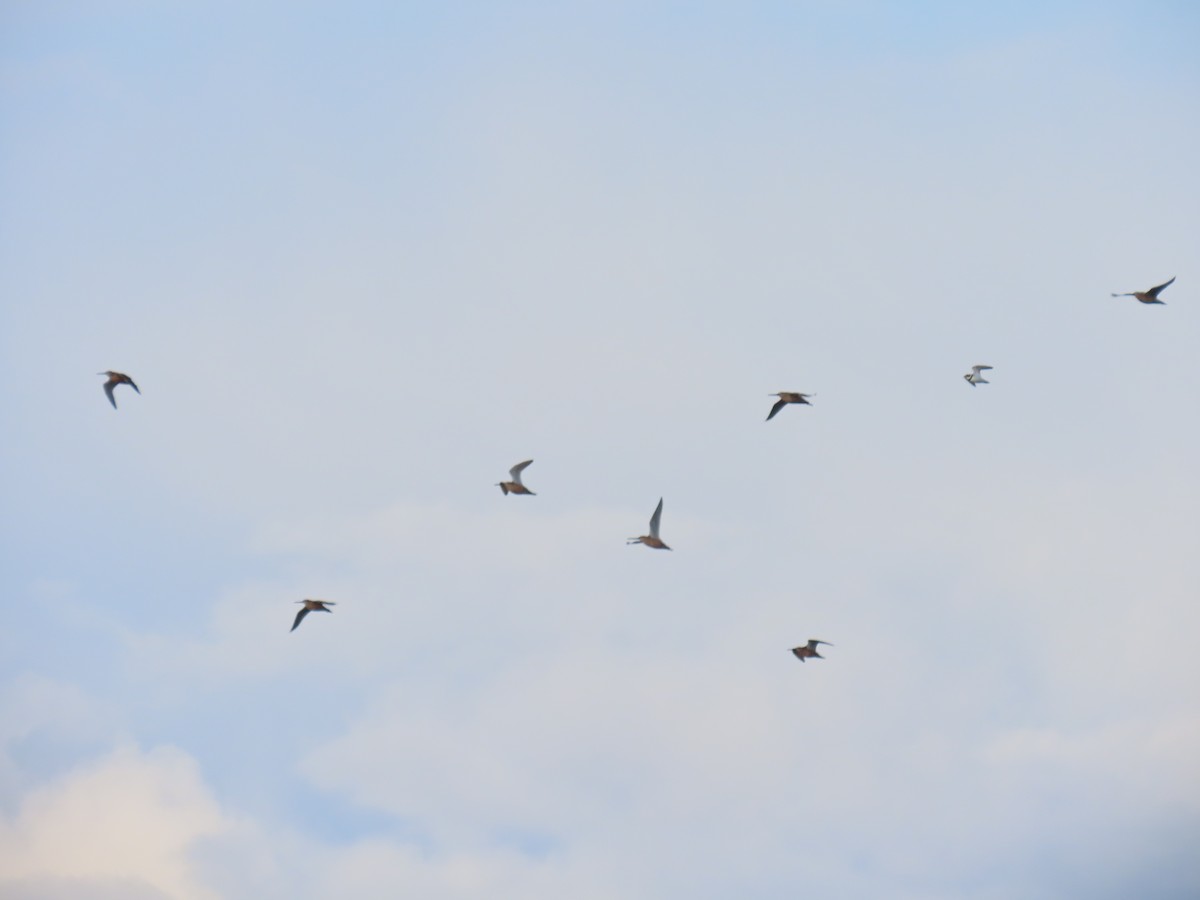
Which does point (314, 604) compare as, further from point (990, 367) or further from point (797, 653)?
point (990, 367)

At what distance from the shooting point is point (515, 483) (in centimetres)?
9025

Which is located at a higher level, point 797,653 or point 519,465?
point 519,465

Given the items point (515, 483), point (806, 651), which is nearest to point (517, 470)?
point (515, 483)

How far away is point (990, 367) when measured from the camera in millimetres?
95250

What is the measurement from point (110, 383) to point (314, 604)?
1400cm

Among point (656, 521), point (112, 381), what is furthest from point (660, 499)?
point (112, 381)

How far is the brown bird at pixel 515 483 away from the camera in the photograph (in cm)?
8969

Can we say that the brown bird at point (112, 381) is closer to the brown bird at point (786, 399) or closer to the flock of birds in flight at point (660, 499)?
the flock of birds in flight at point (660, 499)

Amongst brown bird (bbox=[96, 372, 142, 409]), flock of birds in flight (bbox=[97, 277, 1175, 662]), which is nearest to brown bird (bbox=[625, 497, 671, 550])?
flock of birds in flight (bbox=[97, 277, 1175, 662])

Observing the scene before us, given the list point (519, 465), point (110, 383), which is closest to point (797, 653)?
point (519, 465)

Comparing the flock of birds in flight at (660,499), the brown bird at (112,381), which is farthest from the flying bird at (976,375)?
the brown bird at (112,381)

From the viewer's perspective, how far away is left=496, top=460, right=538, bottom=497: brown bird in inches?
3531

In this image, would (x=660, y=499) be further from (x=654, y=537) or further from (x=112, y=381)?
(x=112, y=381)

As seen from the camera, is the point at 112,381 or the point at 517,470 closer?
the point at 112,381
